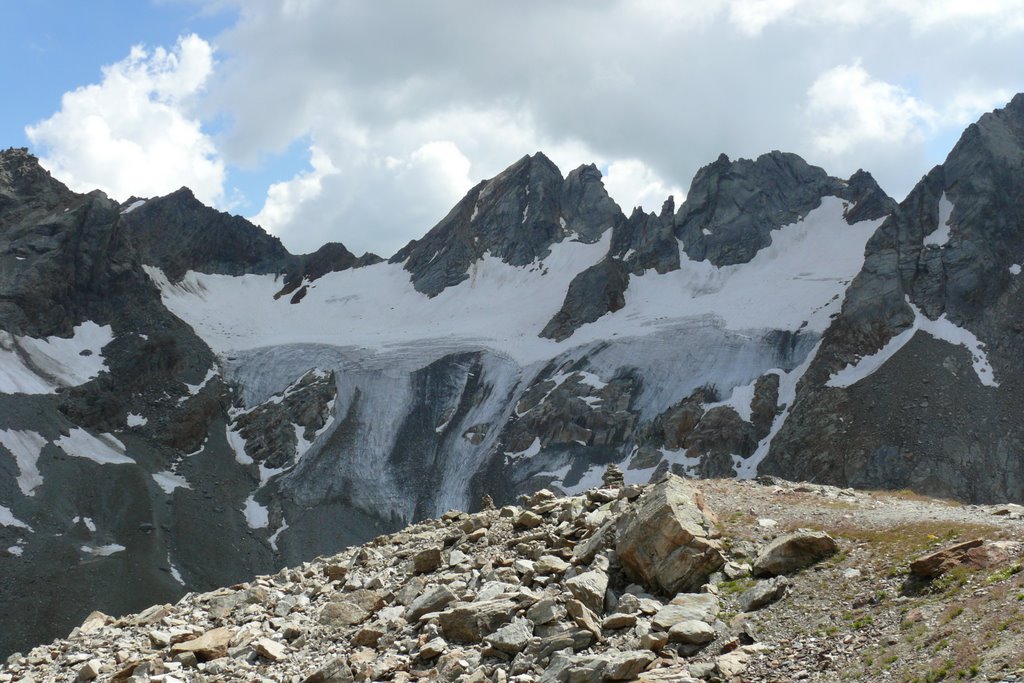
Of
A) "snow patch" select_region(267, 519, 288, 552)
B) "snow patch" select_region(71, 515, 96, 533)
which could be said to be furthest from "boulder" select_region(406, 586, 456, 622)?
"snow patch" select_region(267, 519, 288, 552)

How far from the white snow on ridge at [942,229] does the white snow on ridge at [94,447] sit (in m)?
92.0

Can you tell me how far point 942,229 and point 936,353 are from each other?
23.5 m

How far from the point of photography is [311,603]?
26750 mm

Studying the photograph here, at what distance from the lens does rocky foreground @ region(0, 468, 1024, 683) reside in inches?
680

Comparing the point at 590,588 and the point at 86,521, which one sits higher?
the point at 86,521

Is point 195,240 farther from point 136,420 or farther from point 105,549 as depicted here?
point 105,549

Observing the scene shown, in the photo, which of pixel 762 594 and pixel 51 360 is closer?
pixel 762 594

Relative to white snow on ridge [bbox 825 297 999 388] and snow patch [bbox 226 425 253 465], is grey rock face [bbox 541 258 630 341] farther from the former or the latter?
white snow on ridge [bbox 825 297 999 388]

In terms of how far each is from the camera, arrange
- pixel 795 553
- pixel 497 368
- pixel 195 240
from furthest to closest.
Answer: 1. pixel 195 240
2. pixel 497 368
3. pixel 795 553

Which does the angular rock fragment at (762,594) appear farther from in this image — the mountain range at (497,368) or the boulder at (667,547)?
the mountain range at (497,368)

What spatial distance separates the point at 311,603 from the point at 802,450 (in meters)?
75.0

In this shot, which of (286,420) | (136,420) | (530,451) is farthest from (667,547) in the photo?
(136,420)

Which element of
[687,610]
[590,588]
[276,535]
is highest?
[276,535]

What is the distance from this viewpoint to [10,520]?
90.2m
